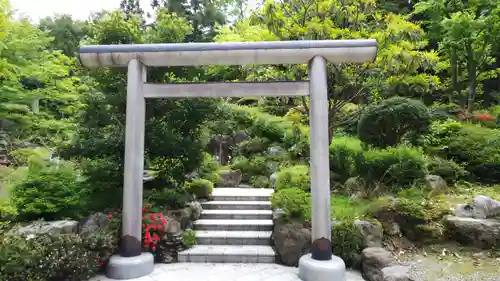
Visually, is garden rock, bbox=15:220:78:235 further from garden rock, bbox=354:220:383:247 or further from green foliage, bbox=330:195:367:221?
garden rock, bbox=354:220:383:247

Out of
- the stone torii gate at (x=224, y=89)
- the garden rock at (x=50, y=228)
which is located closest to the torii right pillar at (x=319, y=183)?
the stone torii gate at (x=224, y=89)

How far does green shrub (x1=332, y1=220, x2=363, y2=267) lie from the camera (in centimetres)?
533

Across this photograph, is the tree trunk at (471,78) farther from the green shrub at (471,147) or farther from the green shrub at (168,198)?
the green shrub at (168,198)

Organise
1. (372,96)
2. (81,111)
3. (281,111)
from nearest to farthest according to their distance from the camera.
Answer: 1. (81,111)
2. (372,96)
3. (281,111)

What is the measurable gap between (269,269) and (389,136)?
5.18 metres

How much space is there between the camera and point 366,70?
293 inches

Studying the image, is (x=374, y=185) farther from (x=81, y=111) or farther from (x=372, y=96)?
(x=81, y=111)

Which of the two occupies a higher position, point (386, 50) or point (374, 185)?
point (386, 50)

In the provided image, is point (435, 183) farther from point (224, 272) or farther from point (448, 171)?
point (224, 272)

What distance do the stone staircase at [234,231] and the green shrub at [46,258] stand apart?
1.68 m

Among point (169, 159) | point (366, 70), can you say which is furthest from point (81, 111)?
point (366, 70)

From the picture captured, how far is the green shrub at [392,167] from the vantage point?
7176 millimetres

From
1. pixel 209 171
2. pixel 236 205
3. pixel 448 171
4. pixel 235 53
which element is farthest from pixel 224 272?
pixel 448 171

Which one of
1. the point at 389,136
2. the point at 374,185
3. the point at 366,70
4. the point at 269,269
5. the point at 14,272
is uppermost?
the point at 366,70
